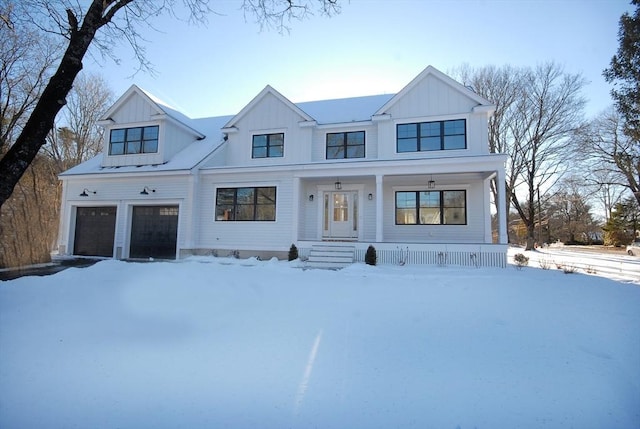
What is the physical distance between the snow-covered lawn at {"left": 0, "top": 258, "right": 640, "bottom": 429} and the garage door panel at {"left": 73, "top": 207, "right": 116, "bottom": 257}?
8298mm

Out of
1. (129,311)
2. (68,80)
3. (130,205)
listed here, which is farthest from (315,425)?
(130,205)

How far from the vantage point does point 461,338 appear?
14.1 ft

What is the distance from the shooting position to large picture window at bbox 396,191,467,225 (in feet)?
41.8

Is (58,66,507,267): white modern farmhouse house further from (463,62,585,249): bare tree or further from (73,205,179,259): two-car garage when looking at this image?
(463,62,585,249): bare tree

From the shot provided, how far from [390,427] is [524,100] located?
25915mm

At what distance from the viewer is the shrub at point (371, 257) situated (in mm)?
11008

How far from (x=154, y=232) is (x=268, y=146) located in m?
6.38

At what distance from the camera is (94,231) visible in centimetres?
1477

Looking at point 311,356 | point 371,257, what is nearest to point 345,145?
point 371,257

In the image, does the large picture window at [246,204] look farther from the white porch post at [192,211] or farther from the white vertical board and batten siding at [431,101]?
the white vertical board and batten siding at [431,101]

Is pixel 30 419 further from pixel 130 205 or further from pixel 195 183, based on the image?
pixel 130 205

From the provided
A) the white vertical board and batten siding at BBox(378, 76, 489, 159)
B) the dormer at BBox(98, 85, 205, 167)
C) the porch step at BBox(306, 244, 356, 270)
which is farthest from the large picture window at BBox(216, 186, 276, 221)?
the white vertical board and batten siding at BBox(378, 76, 489, 159)

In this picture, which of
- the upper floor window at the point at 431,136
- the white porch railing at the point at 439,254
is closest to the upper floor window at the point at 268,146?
the upper floor window at the point at 431,136

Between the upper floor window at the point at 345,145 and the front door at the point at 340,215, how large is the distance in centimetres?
181
